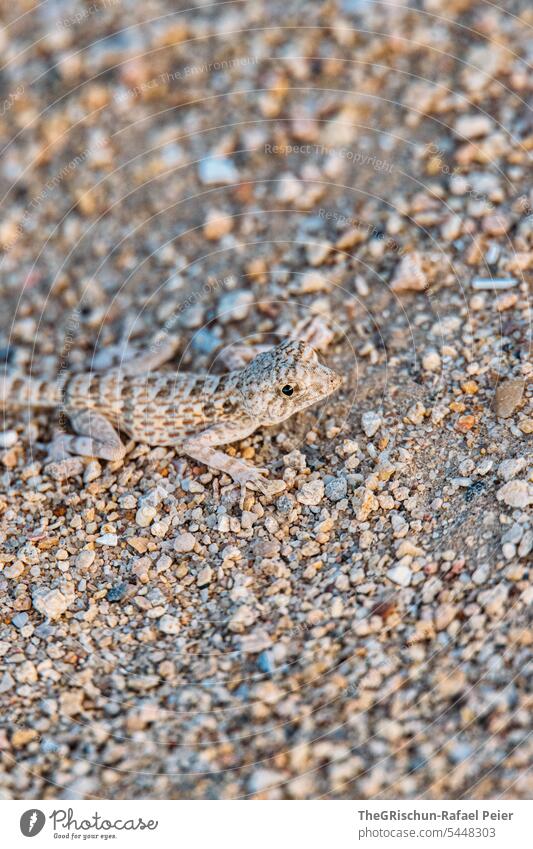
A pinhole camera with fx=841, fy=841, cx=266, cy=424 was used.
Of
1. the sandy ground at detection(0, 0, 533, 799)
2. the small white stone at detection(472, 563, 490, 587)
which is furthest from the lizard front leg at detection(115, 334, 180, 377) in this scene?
the small white stone at detection(472, 563, 490, 587)

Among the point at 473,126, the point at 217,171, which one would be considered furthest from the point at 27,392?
the point at 473,126

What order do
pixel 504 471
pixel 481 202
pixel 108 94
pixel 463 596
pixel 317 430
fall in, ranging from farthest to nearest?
1. pixel 108 94
2. pixel 481 202
3. pixel 317 430
4. pixel 504 471
5. pixel 463 596

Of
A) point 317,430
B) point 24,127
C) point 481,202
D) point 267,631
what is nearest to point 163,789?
point 267,631

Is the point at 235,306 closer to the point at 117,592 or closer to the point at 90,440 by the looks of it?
the point at 90,440

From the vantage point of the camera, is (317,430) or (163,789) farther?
(317,430)

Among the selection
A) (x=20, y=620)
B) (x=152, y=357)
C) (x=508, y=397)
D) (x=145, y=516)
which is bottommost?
(x=20, y=620)

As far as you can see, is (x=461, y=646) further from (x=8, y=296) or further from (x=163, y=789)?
(x=8, y=296)

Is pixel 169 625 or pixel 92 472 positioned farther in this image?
pixel 92 472
